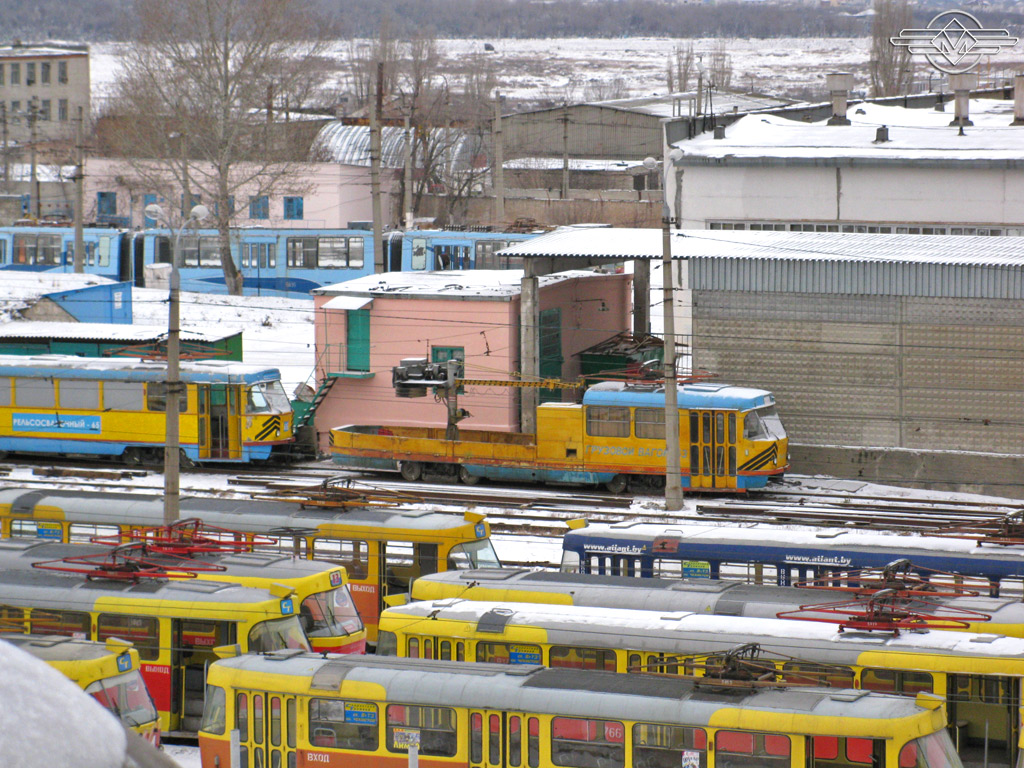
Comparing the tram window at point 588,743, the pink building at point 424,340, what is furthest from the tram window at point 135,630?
the pink building at point 424,340

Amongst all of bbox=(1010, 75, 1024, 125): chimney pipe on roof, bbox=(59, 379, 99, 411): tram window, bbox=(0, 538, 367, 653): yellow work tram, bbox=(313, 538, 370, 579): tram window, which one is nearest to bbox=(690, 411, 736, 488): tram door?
bbox=(313, 538, 370, 579): tram window

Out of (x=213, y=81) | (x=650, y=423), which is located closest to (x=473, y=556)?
(x=650, y=423)

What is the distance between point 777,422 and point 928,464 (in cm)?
352

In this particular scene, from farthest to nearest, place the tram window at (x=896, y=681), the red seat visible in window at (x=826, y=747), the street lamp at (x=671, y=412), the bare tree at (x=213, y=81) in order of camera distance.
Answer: the bare tree at (x=213, y=81) → the street lamp at (x=671, y=412) → the tram window at (x=896, y=681) → the red seat visible in window at (x=826, y=747)

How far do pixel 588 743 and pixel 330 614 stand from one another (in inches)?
193

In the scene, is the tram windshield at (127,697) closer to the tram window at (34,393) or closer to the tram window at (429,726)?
the tram window at (429,726)

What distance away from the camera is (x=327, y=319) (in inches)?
1297

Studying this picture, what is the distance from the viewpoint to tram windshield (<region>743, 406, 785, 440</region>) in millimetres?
26500

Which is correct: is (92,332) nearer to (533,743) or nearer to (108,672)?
(108,672)

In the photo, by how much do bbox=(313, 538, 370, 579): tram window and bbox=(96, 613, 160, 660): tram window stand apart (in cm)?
381

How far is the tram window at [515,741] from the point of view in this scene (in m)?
10.7

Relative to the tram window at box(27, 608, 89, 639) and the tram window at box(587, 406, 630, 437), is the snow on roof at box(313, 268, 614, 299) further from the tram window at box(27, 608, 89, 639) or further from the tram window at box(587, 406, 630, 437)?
the tram window at box(27, 608, 89, 639)

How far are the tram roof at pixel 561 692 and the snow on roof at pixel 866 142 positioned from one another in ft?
91.3

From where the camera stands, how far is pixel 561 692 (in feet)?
34.8
